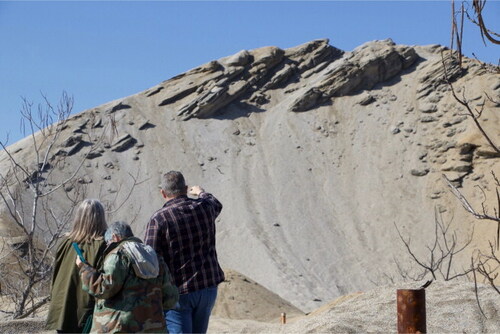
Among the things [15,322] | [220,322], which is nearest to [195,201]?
[15,322]

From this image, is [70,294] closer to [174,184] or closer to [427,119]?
[174,184]

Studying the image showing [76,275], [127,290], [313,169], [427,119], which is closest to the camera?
[127,290]

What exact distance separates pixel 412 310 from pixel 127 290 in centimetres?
186

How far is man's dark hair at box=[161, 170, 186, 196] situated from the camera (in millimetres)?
5367

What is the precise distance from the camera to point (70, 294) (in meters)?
4.76

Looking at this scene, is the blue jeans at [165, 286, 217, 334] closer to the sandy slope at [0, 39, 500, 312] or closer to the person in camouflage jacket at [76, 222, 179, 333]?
the person in camouflage jacket at [76, 222, 179, 333]

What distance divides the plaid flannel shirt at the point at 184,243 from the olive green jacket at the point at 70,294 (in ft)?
1.99

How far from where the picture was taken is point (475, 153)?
3641 centimetres

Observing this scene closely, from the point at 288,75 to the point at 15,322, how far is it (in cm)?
3835

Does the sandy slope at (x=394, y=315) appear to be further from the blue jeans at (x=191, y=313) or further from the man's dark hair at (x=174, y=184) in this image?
the man's dark hair at (x=174, y=184)

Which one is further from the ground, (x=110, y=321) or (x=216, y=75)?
(x=216, y=75)

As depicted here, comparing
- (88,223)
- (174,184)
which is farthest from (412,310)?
(88,223)

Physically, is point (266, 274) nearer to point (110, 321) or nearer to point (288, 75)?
point (288, 75)

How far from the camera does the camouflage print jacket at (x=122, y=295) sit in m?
4.41
